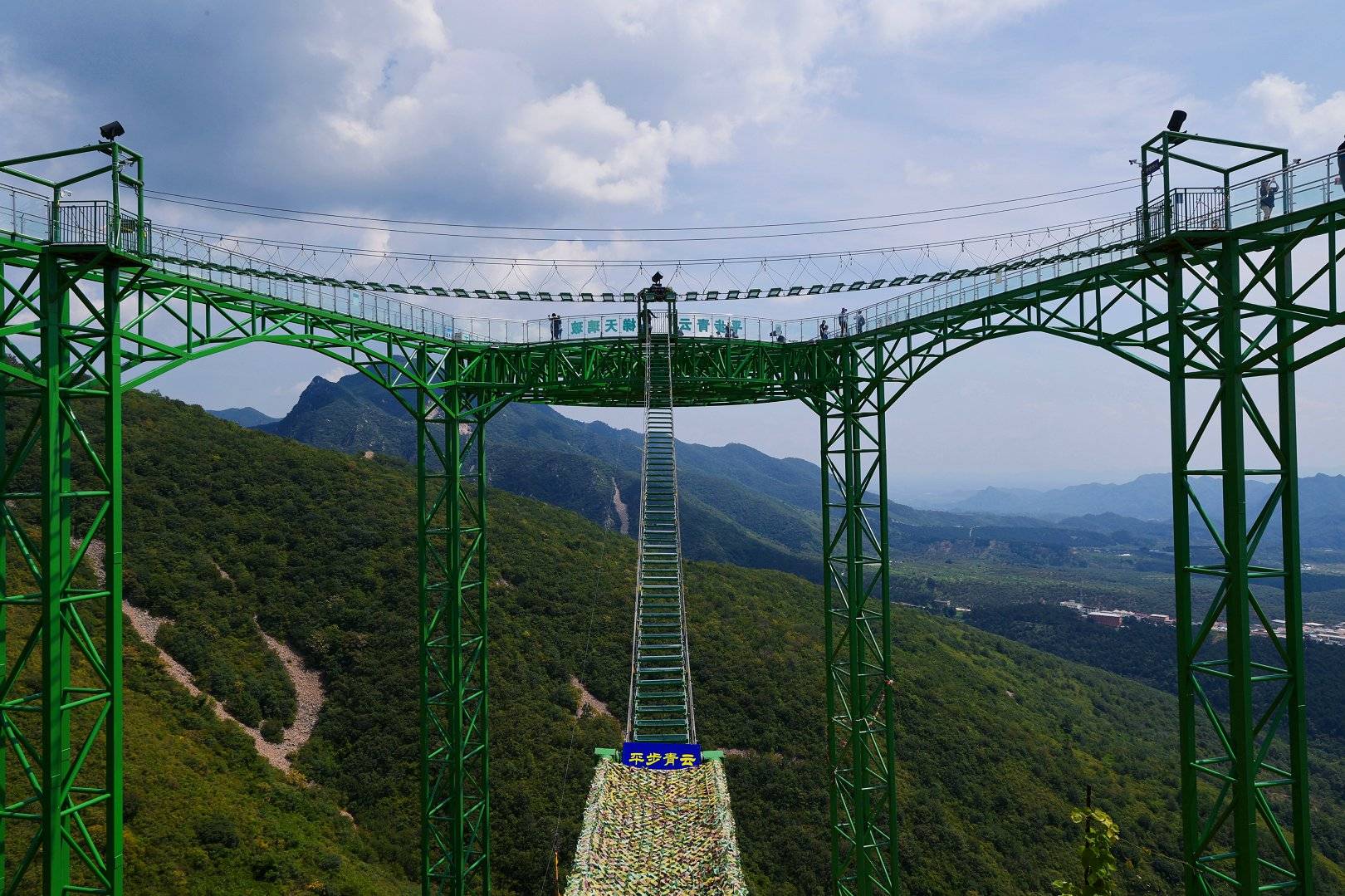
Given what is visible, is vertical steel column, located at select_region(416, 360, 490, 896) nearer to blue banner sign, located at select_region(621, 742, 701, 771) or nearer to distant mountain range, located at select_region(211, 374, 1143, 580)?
blue banner sign, located at select_region(621, 742, 701, 771)

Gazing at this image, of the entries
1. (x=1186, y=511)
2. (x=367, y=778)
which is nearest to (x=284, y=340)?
(x=1186, y=511)

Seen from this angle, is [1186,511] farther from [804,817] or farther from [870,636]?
[804,817]

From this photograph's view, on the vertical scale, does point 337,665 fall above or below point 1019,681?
above

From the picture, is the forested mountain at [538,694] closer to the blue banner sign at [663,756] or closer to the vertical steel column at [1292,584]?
the blue banner sign at [663,756]

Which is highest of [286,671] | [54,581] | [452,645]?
[54,581]

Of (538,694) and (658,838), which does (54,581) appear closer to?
(658,838)

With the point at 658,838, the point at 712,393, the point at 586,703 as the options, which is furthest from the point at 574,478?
the point at 658,838
